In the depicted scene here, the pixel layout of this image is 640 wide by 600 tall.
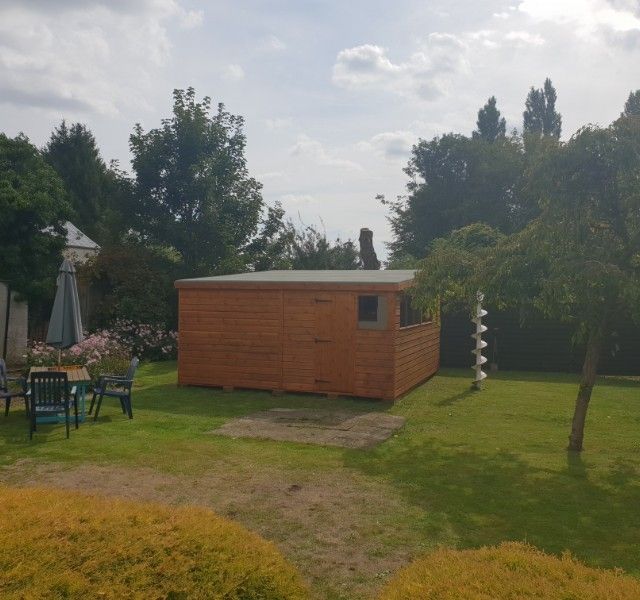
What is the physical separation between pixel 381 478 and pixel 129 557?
4.38 meters

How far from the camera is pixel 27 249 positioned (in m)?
16.7

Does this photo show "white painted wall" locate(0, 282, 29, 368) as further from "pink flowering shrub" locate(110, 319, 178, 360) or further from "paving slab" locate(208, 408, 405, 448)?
"paving slab" locate(208, 408, 405, 448)

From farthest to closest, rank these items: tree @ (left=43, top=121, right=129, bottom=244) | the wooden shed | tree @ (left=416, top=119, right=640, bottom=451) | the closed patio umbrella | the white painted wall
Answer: tree @ (left=43, top=121, right=129, bottom=244)
the white painted wall
the wooden shed
the closed patio umbrella
tree @ (left=416, top=119, right=640, bottom=451)

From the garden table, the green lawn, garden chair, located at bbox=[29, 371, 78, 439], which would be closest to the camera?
the green lawn

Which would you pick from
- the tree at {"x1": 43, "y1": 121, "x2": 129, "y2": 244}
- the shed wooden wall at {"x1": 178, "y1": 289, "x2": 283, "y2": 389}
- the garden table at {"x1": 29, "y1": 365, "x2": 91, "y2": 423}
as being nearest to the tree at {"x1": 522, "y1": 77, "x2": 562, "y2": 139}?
the tree at {"x1": 43, "y1": 121, "x2": 129, "y2": 244}

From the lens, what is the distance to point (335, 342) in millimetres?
12445

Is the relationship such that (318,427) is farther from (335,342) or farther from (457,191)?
(457,191)

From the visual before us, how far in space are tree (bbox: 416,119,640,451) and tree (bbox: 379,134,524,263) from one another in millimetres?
26349

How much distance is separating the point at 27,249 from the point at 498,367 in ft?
42.9

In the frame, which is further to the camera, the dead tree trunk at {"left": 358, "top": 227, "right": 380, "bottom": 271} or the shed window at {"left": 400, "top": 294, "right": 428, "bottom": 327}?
→ the dead tree trunk at {"left": 358, "top": 227, "right": 380, "bottom": 271}

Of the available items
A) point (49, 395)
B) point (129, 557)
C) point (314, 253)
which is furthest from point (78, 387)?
point (314, 253)

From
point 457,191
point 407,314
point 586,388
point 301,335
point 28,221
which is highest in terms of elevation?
point 457,191

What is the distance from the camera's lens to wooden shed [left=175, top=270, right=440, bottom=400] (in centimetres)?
1219

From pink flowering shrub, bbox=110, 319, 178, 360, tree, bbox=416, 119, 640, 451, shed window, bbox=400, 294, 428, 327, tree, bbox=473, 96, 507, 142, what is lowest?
pink flowering shrub, bbox=110, 319, 178, 360
